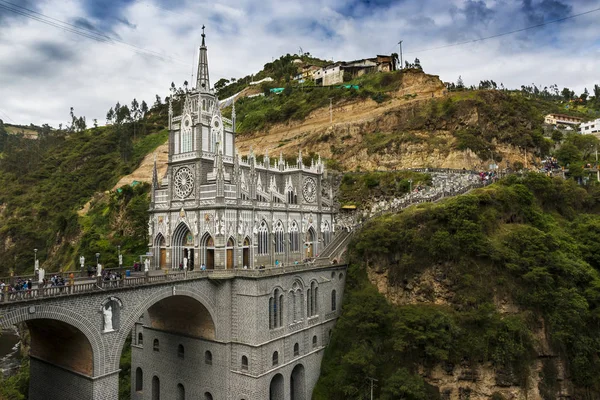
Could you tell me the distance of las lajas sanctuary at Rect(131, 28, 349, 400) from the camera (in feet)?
101

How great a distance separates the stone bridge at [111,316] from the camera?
834 inches

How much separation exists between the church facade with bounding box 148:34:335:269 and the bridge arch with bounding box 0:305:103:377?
31.8ft

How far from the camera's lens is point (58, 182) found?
89.8m

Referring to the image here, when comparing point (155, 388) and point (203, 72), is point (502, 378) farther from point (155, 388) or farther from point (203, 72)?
point (203, 72)

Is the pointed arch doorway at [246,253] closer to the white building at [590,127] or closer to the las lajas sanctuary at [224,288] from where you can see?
the las lajas sanctuary at [224,288]

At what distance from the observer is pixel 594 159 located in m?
69.5

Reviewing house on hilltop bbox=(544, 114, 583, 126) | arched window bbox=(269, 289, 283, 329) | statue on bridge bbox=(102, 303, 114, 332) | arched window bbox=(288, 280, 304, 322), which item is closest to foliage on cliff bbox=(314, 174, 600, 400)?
arched window bbox=(288, 280, 304, 322)

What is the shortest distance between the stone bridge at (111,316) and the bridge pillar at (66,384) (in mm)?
46

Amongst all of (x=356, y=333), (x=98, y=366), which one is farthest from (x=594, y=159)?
(x=98, y=366)

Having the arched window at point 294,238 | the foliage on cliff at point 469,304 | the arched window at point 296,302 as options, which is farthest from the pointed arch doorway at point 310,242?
the arched window at point 296,302

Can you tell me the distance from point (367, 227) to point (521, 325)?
15876mm

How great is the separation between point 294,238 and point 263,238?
530 cm

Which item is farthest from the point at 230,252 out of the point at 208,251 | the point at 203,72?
the point at 203,72

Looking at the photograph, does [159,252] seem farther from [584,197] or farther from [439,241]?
[584,197]
